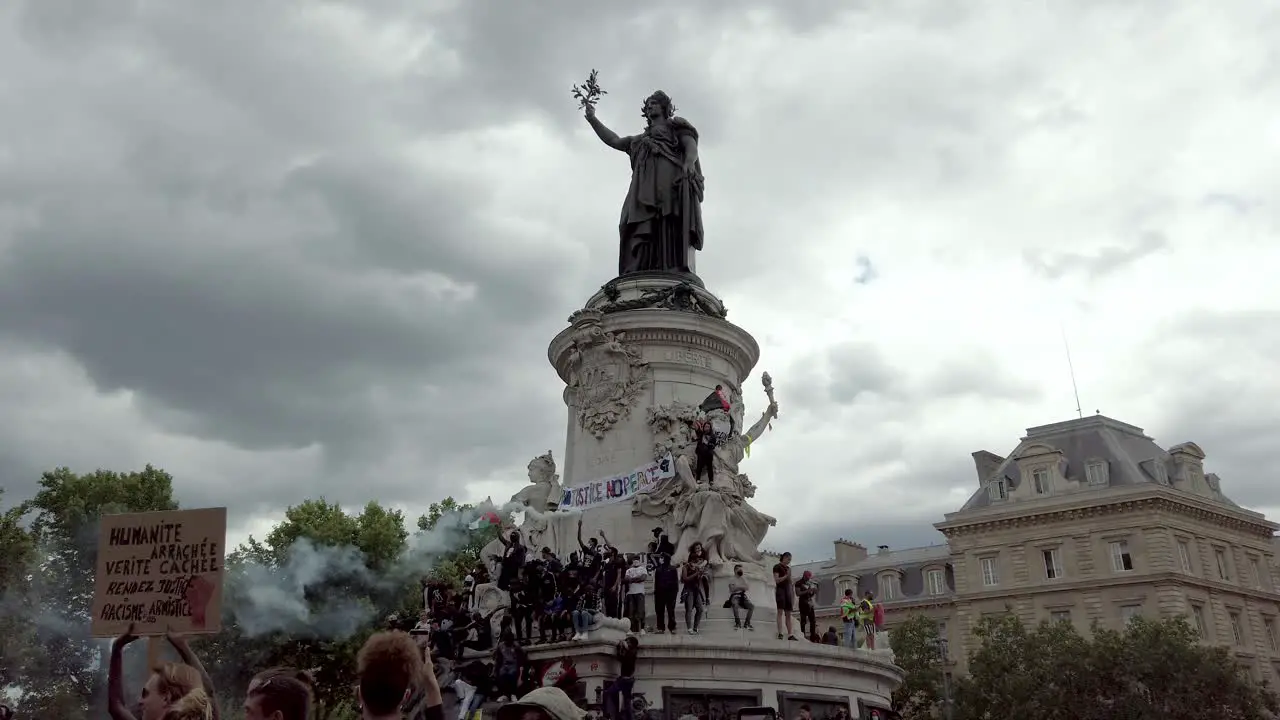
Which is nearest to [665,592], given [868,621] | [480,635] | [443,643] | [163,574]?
[480,635]

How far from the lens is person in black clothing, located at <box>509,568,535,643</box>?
1952 centimetres

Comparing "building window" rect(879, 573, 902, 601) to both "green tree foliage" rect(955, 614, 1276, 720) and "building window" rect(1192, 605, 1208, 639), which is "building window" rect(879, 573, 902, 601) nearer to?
"building window" rect(1192, 605, 1208, 639)

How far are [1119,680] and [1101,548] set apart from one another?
1441 cm

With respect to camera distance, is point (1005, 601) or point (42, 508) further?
point (1005, 601)

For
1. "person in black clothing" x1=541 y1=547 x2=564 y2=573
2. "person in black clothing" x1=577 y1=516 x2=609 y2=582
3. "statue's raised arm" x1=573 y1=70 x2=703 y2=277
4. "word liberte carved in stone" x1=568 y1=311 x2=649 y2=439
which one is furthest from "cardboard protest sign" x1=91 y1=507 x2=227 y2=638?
"statue's raised arm" x1=573 y1=70 x2=703 y2=277

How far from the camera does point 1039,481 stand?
178 feet

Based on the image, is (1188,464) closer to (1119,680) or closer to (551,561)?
(1119,680)

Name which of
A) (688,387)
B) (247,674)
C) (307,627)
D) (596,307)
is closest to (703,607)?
(688,387)

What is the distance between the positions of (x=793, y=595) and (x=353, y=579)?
26648 mm

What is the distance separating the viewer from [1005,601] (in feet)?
170

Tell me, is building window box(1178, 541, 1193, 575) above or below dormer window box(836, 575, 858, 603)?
below

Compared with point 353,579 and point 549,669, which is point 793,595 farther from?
point 353,579

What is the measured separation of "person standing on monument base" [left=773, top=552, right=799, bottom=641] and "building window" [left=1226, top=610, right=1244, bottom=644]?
130 feet

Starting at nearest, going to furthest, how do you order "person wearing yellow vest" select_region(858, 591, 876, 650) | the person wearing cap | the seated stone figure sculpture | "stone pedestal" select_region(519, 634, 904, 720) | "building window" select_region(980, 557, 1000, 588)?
1. the person wearing cap
2. "stone pedestal" select_region(519, 634, 904, 720)
3. the seated stone figure sculpture
4. "person wearing yellow vest" select_region(858, 591, 876, 650)
5. "building window" select_region(980, 557, 1000, 588)
